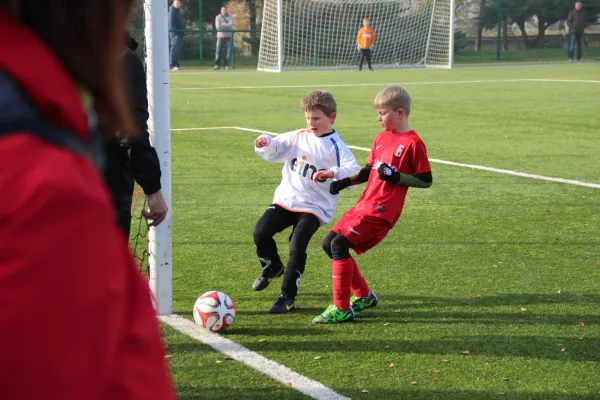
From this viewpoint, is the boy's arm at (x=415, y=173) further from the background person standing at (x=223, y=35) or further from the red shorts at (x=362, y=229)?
the background person standing at (x=223, y=35)

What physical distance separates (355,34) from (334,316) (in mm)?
34238

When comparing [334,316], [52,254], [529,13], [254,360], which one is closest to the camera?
[52,254]

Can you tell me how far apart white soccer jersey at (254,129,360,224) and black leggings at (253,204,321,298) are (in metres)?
0.06

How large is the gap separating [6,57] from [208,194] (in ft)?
27.5

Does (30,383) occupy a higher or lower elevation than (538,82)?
higher

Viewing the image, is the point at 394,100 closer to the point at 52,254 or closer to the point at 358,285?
the point at 358,285

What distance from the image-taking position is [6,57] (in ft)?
3.02

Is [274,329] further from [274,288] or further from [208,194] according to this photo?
[208,194]

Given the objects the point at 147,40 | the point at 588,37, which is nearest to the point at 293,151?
the point at 147,40

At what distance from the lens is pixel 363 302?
5.36 meters

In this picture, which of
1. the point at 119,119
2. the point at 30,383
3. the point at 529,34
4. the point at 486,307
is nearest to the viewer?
the point at 30,383

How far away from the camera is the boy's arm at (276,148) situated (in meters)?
5.66

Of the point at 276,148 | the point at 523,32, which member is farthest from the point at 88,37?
the point at 523,32

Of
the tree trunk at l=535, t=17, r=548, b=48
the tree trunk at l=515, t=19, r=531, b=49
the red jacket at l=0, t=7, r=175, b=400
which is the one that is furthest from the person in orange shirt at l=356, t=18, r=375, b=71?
the red jacket at l=0, t=7, r=175, b=400
